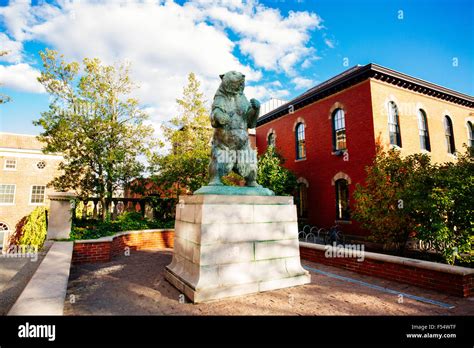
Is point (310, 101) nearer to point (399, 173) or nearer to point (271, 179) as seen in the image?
point (271, 179)

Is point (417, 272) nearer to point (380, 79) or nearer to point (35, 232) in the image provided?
point (35, 232)

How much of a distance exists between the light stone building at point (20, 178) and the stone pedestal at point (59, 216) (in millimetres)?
22223

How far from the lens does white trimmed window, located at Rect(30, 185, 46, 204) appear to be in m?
26.1

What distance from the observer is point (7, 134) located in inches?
1088

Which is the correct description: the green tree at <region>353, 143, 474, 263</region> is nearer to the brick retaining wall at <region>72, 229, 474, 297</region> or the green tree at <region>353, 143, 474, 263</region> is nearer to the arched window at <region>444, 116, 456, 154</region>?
the brick retaining wall at <region>72, 229, 474, 297</region>

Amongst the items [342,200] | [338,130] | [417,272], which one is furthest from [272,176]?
[417,272]

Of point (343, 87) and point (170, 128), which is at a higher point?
point (343, 87)

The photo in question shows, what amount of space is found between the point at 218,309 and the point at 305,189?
14.2 metres

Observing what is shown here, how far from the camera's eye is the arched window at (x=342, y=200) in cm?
1431

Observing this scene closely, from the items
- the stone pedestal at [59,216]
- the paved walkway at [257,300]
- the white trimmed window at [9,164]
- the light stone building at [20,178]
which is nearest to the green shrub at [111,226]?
the stone pedestal at [59,216]

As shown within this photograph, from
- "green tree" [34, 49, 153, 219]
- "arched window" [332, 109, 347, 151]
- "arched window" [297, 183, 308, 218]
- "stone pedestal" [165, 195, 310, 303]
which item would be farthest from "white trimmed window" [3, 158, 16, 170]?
"arched window" [332, 109, 347, 151]

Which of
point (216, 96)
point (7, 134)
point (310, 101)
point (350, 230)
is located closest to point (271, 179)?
point (350, 230)

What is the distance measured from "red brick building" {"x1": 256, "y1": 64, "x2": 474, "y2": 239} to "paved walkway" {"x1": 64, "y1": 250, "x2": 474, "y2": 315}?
8990 mm
